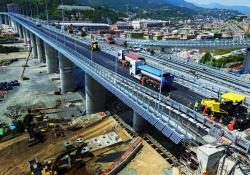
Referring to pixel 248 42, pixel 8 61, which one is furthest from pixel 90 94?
pixel 8 61

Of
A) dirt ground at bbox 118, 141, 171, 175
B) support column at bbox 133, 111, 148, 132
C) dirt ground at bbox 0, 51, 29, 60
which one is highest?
A: dirt ground at bbox 0, 51, 29, 60

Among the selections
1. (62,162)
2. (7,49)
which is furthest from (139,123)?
(7,49)

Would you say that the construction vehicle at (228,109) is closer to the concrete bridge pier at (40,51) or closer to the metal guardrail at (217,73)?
the metal guardrail at (217,73)

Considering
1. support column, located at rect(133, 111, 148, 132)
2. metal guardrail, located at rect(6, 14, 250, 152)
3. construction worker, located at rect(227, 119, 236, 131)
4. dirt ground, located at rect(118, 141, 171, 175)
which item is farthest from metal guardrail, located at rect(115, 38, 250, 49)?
construction worker, located at rect(227, 119, 236, 131)

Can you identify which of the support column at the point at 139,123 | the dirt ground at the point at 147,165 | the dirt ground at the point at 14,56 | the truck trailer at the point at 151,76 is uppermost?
the truck trailer at the point at 151,76

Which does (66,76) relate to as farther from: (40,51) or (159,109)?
(159,109)

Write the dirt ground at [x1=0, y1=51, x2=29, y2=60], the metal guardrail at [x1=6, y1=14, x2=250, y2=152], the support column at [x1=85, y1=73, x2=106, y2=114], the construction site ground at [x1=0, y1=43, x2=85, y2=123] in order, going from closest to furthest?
1. the metal guardrail at [x1=6, y1=14, x2=250, y2=152]
2. the support column at [x1=85, y1=73, x2=106, y2=114]
3. the construction site ground at [x1=0, y1=43, x2=85, y2=123]
4. the dirt ground at [x1=0, y1=51, x2=29, y2=60]

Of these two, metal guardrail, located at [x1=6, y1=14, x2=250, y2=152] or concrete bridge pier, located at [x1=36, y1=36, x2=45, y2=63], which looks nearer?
metal guardrail, located at [x1=6, y1=14, x2=250, y2=152]

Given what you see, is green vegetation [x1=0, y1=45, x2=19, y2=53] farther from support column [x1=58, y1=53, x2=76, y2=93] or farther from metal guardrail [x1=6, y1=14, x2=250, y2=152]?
metal guardrail [x1=6, y1=14, x2=250, y2=152]

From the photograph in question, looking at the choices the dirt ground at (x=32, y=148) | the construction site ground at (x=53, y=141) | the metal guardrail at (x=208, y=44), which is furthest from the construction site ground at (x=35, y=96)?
the metal guardrail at (x=208, y=44)
